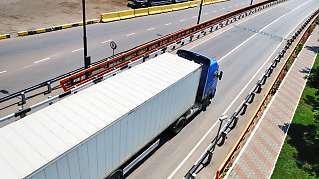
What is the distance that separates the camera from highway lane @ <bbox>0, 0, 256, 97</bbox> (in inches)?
895

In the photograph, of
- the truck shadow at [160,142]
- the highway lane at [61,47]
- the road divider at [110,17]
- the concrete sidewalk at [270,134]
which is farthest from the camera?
the road divider at [110,17]

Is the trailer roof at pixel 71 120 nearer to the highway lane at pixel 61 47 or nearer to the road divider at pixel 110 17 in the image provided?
the highway lane at pixel 61 47

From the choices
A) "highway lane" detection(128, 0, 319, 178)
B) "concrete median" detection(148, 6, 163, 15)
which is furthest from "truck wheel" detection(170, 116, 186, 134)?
"concrete median" detection(148, 6, 163, 15)

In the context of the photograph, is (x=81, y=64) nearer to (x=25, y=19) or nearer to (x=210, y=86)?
(x=210, y=86)

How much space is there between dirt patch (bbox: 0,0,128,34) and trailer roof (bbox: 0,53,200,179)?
855 inches

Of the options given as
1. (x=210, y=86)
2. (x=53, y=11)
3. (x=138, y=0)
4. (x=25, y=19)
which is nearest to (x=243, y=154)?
(x=210, y=86)

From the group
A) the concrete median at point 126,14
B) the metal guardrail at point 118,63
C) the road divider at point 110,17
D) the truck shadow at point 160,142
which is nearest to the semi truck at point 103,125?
the truck shadow at point 160,142

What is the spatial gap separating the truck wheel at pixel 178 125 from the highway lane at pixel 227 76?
0.47 meters

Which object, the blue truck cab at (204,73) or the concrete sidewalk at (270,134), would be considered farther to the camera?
the blue truck cab at (204,73)

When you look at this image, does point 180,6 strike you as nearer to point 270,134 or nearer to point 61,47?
point 61,47

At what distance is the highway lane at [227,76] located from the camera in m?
16.1

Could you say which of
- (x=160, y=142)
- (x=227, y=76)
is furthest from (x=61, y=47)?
(x=160, y=142)

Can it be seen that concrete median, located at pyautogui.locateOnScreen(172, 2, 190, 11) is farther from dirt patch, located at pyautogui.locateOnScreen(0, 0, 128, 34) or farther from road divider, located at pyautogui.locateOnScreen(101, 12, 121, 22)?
road divider, located at pyautogui.locateOnScreen(101, 12, 121, 22)

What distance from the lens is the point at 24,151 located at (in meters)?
9.73
